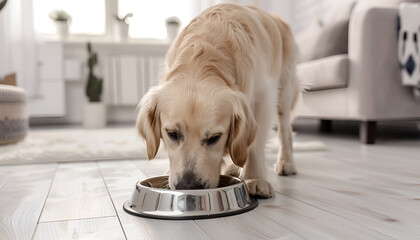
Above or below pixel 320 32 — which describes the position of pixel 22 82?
below

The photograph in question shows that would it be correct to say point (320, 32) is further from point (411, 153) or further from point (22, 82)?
point (22, 82)

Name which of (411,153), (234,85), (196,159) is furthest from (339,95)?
(196,159)

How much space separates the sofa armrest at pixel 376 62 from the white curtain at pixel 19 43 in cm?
434

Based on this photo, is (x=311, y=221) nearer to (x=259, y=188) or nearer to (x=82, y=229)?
(x=259, y=188)

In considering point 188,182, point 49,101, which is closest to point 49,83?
point 49,101

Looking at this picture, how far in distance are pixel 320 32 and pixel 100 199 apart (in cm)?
309

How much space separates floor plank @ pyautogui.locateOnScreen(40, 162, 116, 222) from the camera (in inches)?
52.7

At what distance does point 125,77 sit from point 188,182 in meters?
5.22

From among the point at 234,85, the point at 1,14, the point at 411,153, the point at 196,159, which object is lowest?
the point at 411,153

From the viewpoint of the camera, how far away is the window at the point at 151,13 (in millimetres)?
6594

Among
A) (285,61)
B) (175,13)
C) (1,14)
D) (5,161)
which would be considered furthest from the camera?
(175,13)

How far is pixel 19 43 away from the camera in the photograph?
18.4ft

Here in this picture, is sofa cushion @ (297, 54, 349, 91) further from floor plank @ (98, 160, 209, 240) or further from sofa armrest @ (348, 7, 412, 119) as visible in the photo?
floor plank @ (98, 160, 209, 240)

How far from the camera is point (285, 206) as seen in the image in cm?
142
